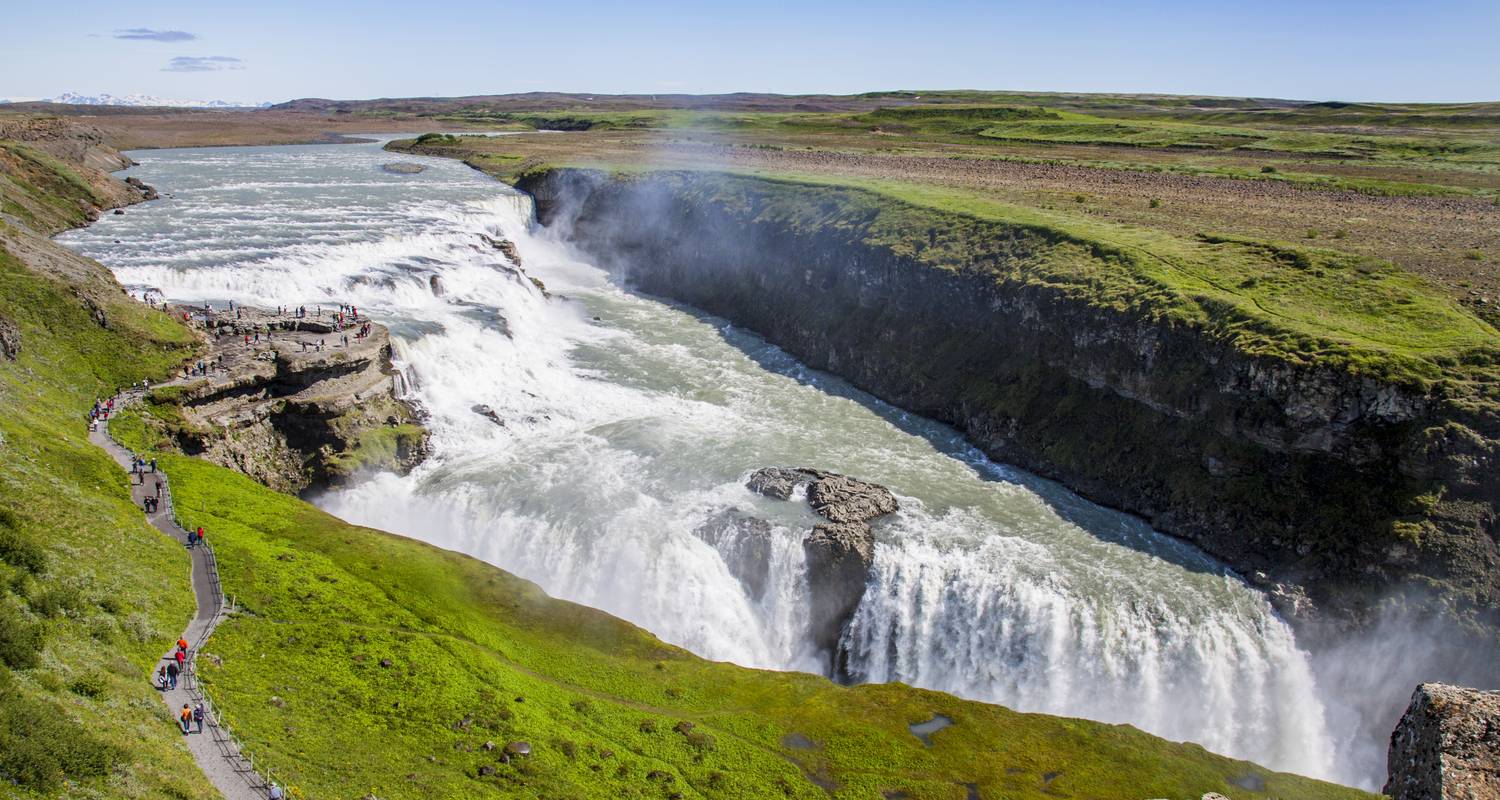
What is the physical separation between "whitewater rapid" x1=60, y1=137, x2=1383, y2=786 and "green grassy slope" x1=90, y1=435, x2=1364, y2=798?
3976mm

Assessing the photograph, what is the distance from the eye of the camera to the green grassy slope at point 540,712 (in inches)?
958

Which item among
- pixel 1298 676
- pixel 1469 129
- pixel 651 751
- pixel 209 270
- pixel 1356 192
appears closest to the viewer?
pixel 651 751

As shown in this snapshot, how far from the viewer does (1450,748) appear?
17688 mm

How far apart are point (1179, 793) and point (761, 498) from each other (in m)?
21.5

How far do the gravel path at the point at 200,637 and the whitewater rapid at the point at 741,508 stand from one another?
9.46 m

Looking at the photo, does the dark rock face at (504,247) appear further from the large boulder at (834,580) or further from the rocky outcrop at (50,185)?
the large boulder at (834,580)

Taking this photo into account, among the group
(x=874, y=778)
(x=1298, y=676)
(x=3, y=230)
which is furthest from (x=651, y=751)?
(x=3, y=230)

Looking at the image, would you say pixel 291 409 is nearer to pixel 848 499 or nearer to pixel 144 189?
pixel 848 499

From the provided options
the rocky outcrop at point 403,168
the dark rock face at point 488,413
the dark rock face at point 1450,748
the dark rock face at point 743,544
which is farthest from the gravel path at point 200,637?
the rocky outcrop at point 403,168

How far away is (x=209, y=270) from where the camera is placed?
58250 mm

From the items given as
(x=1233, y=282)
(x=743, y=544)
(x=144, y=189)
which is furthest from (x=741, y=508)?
(x=144, y=189)

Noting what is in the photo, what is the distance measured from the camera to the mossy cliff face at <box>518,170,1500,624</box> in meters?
35.3

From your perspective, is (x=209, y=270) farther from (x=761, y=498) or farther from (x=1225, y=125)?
(x=1225, y=125)

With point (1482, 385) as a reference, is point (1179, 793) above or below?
below
